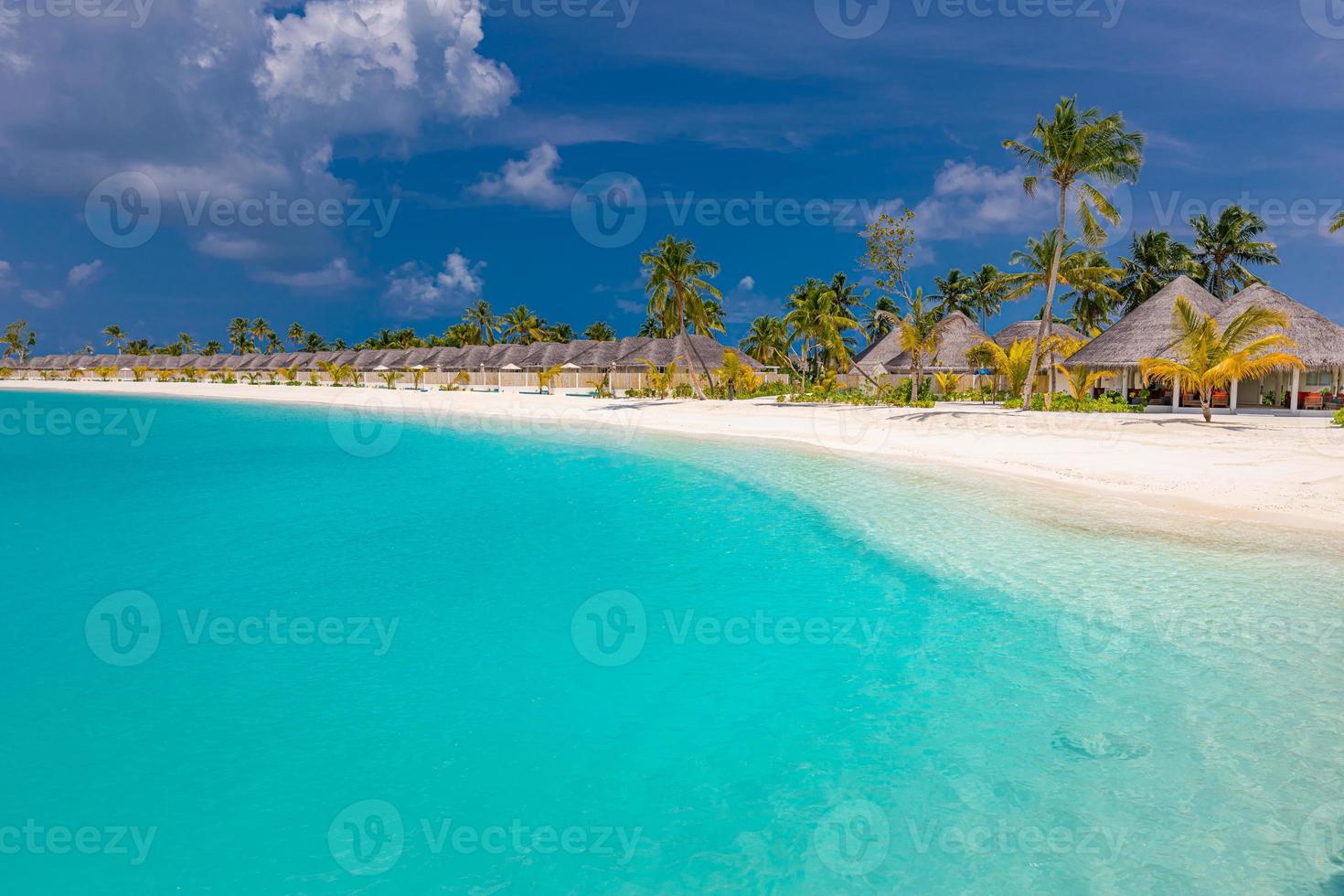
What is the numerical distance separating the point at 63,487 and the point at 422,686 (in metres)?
16.6

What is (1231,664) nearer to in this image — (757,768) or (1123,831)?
(1123,831)

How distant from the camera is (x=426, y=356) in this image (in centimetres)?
6925

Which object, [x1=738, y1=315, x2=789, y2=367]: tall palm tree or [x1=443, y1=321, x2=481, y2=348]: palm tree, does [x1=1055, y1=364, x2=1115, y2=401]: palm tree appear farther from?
[x1=443, y1=321, x2=481, y2=348]: palm tree

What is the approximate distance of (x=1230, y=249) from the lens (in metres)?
43.9
